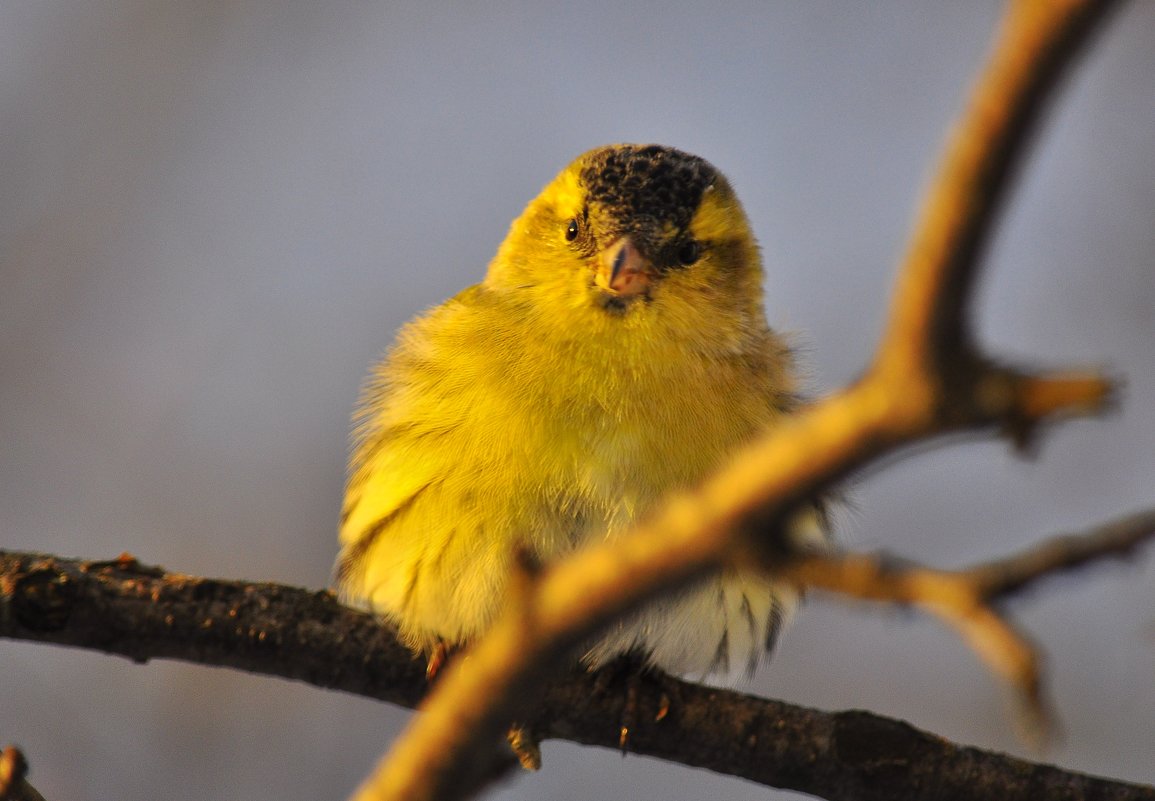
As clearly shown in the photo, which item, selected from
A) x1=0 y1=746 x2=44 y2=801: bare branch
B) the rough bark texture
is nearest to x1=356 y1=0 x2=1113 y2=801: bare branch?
x1=0 y1=746 x2=44 y2=801: bare branch

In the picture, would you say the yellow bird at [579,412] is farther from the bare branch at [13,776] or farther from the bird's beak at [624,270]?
the bare branch at [13,776]

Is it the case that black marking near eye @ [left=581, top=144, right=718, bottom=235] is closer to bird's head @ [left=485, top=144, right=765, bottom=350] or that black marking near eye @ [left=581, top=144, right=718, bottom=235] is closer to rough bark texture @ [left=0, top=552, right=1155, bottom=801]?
bird's head @ [left=485, top=144, right=765, bottom=350]

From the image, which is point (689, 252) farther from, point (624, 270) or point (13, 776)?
point (13, 776)

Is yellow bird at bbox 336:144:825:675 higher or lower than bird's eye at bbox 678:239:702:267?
lower

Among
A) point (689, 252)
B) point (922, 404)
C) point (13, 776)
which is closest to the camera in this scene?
point (922, 404)

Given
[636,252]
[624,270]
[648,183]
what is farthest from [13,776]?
[648,183]

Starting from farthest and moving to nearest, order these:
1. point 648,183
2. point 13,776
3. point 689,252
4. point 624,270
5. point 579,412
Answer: point 648,183 → point 689,252 → point 624,270 → point 579,412 → point 13,776

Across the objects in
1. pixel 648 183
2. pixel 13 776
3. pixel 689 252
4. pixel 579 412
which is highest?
pixel 648 183
